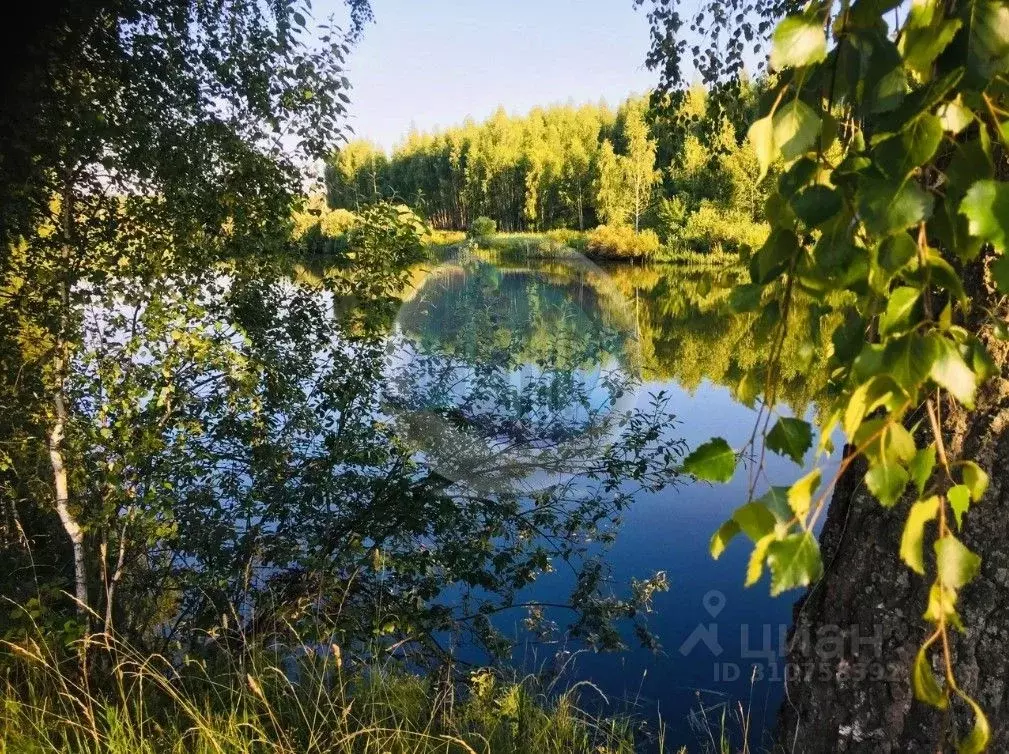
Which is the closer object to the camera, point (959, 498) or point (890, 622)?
point (959, 498)

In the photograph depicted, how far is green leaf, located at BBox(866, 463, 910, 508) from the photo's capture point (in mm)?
524

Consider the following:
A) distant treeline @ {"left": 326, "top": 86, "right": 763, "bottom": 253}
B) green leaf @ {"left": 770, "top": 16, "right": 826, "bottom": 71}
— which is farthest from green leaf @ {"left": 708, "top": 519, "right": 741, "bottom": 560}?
distant treeline @ {"left": 326, "top": 86, "right": 763, "bottom": 253}

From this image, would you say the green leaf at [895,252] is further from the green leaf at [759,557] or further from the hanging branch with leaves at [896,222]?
the green leaf at [759,557]

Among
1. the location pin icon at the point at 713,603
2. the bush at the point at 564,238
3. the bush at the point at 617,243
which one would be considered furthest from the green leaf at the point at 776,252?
the bush at the point at 617,243

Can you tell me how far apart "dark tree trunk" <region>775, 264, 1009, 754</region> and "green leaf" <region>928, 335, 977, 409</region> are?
2.38ft

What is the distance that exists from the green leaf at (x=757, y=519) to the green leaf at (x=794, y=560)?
0.09 ft

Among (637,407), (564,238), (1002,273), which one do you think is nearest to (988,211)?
(1002,273)

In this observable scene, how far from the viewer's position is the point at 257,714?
2.08 metres

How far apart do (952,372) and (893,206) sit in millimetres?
124

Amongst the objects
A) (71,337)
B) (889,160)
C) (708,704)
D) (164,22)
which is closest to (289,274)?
(71,337)

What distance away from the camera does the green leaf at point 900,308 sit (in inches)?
21.0

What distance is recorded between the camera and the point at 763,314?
0.75 meters

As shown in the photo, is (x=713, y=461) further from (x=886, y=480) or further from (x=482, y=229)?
(x=482, y=229)

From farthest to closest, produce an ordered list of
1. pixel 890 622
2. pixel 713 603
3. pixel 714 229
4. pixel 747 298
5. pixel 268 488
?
pixel 714 229 < pixel 713 603 < pixel 268 488 < pixel 890 622 < pixel 747 298
